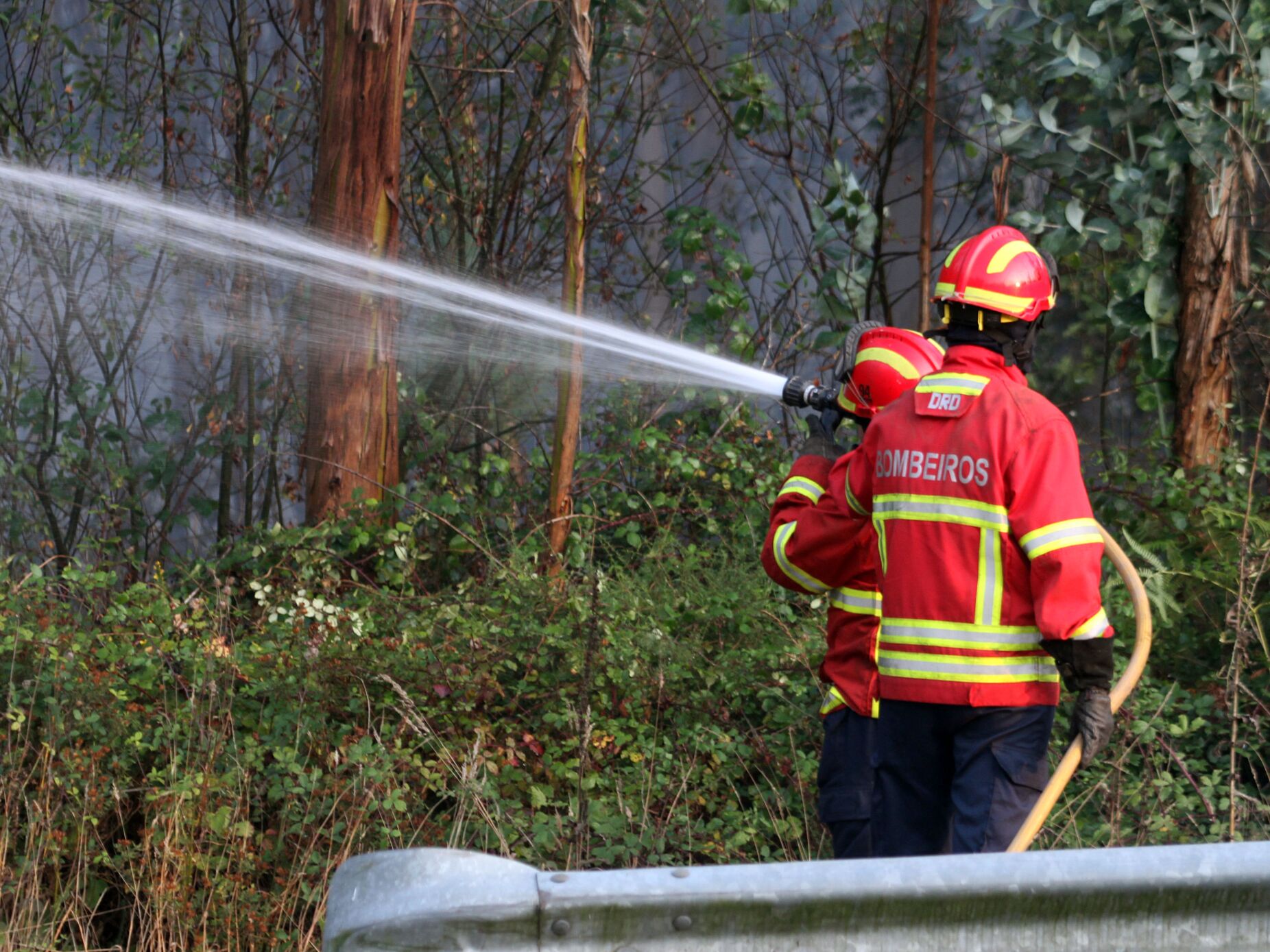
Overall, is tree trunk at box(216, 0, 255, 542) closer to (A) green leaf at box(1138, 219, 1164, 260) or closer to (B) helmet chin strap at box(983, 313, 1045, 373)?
(A) green leaf at box(1138, 219, 1164, 260)

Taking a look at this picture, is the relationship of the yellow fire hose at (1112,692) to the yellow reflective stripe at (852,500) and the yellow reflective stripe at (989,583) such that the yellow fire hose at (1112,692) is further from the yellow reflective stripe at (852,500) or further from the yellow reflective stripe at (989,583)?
the yellow reflective stripe at (852,500)

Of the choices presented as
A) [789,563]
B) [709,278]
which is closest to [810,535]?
[789,563]

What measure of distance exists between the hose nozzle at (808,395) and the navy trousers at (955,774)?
2.81 feet

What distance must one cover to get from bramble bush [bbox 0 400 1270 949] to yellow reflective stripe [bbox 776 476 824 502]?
0.51 metres

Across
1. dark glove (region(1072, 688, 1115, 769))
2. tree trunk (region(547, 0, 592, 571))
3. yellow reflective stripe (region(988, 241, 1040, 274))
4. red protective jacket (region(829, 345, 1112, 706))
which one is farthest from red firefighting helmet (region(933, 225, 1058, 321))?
tree trunk (region(547, 0, 592, 571))

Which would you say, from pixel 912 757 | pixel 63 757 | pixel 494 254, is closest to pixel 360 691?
pixel 63 757

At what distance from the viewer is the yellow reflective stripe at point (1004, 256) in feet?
10.2

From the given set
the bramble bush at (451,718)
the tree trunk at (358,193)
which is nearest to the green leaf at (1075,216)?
the bramble bush at (451,718)

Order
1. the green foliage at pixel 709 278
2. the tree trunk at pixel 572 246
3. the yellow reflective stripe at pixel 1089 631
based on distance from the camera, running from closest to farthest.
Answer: the yellow reflective stripe at pixel 1089 631 < the tree trunk at pixel 572 246 < the green foliage at pixel 709 278

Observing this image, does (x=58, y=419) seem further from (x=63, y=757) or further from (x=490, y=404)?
(x=63, y=757)

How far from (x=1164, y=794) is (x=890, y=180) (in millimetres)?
4683

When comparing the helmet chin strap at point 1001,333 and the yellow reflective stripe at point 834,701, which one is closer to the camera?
the helmet chin strap at point 1001,333

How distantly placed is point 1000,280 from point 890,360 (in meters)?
0.48

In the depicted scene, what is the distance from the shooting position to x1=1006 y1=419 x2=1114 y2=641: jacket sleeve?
2.83 meters
